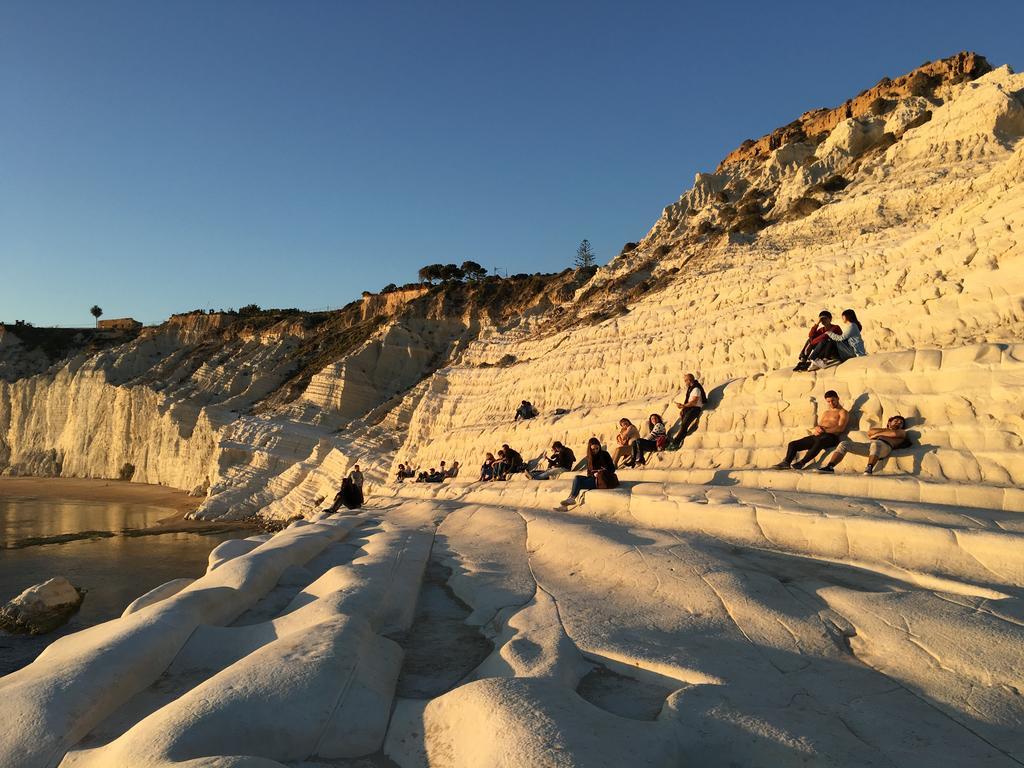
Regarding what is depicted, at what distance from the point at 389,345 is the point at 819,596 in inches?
1470

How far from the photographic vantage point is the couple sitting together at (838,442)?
7.32 meters

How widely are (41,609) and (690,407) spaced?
36.9 feet

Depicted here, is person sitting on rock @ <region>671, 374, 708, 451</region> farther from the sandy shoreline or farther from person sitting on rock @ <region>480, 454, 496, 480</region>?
the sandy shoreline

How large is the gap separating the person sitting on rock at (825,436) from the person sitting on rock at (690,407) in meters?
2.54

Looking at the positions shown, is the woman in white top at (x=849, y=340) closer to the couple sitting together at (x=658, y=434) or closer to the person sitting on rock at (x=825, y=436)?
the person sitting on rock at (x=825, y=436)

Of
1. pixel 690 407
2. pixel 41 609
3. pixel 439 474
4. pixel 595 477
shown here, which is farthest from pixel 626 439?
pixel 41 609

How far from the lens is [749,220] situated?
25109 millimetres

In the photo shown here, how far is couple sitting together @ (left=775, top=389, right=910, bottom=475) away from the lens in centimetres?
732

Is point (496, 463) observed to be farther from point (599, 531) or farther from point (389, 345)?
point (389, 345)

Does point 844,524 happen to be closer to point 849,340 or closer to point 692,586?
point 692,586

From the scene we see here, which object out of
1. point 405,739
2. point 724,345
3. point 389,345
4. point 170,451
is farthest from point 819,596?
point 170,451

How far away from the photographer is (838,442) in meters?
7.84

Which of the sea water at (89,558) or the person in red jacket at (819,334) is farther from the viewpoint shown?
the sea water at (89,558)

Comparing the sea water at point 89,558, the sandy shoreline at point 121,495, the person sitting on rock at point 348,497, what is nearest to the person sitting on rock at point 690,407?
the person sitting on rock at point 348,497
